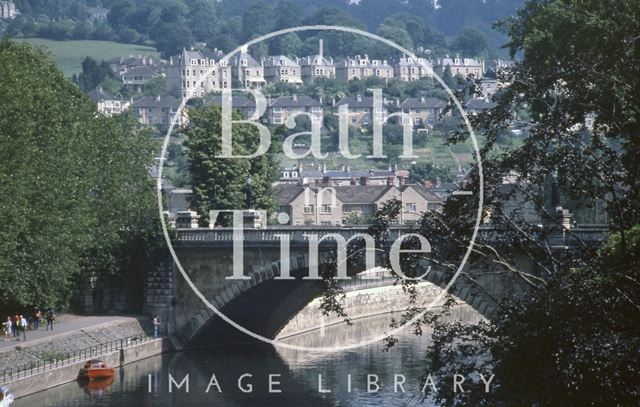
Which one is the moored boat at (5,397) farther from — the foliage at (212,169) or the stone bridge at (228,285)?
the foliage at (212,169)

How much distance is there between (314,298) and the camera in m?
74.0

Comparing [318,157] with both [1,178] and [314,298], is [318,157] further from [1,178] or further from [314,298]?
[1,178]

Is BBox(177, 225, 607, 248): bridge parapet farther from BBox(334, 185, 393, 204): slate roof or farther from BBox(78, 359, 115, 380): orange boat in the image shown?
BBox(334, 185, 393, 204): slate roof

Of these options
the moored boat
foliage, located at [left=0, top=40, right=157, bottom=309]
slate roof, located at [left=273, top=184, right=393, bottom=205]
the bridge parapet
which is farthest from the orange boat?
slate roof, located at [left=273, top=184, right=393, bottom=205]

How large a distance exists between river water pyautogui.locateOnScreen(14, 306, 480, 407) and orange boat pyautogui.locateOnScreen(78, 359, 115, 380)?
48 centimetres

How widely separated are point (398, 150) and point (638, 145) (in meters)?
158

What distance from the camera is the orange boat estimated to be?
58906 mm

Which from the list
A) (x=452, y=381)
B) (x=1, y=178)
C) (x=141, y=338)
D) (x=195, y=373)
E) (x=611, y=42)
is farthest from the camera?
(x=141, y=338)

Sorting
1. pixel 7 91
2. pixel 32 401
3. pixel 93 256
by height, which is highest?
pixel 7 91

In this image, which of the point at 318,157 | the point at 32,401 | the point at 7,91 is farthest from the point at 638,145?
the point at 318,157

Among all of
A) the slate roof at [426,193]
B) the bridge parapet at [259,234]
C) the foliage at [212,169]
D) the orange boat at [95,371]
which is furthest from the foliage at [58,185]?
the slate roof at [426,193]

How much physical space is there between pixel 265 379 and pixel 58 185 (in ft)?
30.4

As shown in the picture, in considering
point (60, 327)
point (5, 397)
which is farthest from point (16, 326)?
point (5, 397)

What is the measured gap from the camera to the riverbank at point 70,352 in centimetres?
5578
